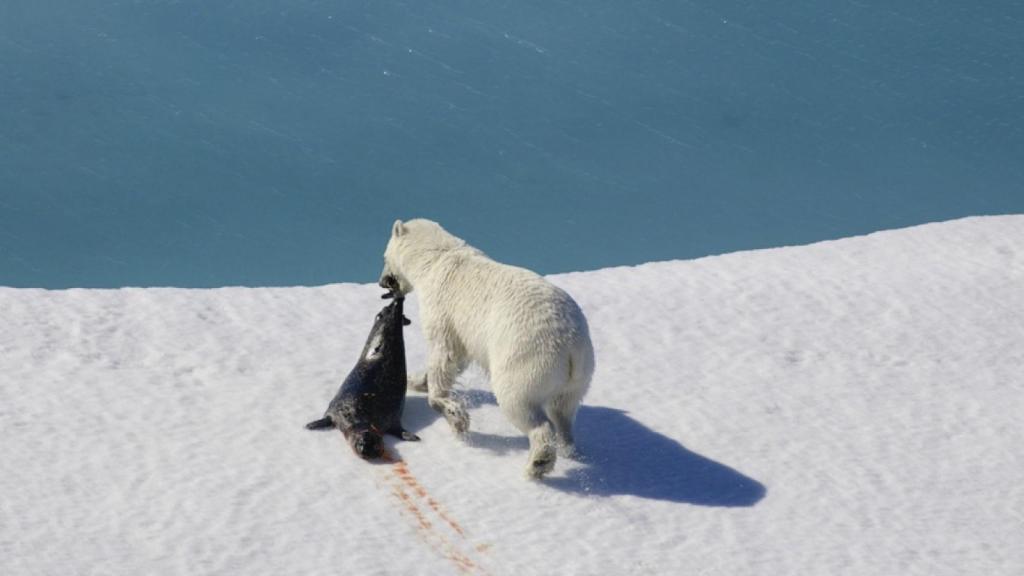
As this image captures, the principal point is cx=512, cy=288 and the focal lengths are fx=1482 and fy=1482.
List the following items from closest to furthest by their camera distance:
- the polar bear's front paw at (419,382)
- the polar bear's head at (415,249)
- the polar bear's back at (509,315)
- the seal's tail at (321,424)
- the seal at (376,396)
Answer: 1. the polar bear's back at (509,315)
2. the seal at (376,396)
3. the seal's tail at (321,424)
4. the polar bear's head at (415,249)
5. the polar bear's front paw at (419,382)

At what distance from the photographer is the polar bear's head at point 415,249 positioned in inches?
331

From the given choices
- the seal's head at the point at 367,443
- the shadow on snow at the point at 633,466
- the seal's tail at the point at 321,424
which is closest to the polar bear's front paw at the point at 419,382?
the shadow on snow at the point at 633,466

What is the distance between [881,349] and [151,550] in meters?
5.18

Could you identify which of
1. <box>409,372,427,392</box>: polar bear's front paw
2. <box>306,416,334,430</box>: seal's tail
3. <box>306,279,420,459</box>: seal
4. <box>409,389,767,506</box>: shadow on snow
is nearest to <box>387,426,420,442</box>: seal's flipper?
<box>306,279,420,459</box>: seal

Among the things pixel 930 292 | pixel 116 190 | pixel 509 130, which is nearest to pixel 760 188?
pixel 509 130

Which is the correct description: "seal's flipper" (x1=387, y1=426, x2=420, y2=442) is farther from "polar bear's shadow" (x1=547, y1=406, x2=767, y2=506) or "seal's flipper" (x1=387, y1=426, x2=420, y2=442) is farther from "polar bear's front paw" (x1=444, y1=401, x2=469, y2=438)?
"polar bear's shadow" (x1=547, y1=406, x2=767, y2=506)

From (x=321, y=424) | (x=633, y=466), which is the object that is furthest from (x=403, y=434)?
(x=633, y=466)

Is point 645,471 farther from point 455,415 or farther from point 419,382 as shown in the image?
point 419,382

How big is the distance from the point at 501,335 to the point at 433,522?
1.02 meters

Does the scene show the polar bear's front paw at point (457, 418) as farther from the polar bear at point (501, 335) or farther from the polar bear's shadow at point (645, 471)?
the polar bear's shadow at point (645, 471)

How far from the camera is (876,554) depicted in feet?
24.1

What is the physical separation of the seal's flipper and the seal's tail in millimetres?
351

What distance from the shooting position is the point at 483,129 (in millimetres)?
15820

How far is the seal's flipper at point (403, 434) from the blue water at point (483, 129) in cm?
544
